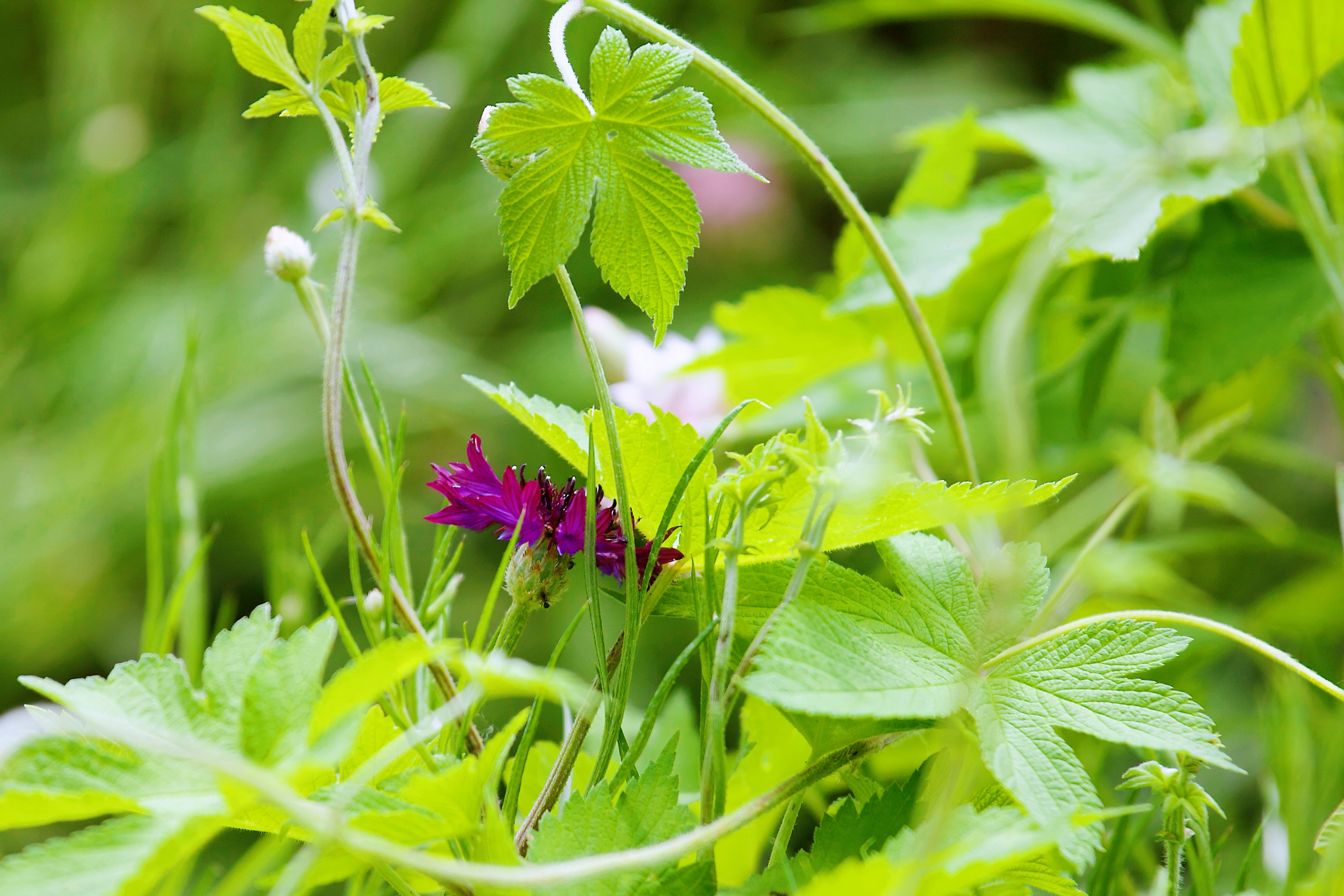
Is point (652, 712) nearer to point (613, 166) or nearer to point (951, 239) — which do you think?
point (613, 166)

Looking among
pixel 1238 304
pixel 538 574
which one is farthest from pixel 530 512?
pixel 1238 304

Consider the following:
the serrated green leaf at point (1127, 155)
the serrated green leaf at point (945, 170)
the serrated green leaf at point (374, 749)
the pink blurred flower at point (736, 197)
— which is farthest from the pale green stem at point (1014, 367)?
the pink blurred flower at point (736, 197)

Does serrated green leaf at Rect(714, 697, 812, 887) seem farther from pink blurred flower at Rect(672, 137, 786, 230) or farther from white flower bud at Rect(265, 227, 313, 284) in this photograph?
pink blurred flower at Rect(672, 137, 786, 230)

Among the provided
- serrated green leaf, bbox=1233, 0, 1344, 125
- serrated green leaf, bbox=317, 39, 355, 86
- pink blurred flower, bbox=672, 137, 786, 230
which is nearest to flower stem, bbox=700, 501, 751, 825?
serrated green leaf, bbox=317, 39, 355, 86

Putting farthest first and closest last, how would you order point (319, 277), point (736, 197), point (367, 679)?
point (736, 197), point (319, 277), point (367, 679)

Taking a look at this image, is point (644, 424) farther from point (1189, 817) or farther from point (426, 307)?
point (426, 307)
